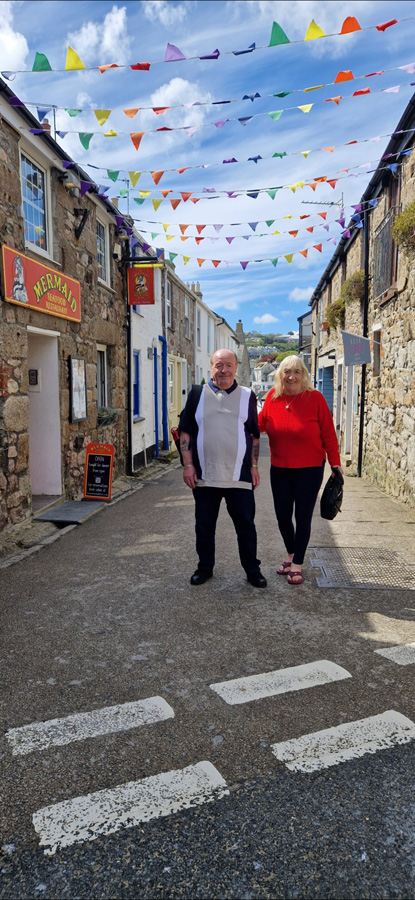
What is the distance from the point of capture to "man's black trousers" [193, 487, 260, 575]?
14.3 feet

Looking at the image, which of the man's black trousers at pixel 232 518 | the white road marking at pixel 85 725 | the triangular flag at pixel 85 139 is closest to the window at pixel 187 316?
the triangular flag at pixel 85 139

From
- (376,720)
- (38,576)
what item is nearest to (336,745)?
(376,720)

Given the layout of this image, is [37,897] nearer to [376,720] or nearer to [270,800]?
[270,800]

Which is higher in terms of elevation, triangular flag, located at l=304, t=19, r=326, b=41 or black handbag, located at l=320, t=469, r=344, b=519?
triangular flag, located at l=304, t=19, r=326, b=41

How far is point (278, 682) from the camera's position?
9.51ft

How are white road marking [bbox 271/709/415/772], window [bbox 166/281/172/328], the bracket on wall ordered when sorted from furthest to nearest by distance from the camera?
window [bbox 166/281/172/328] < the bracket on wall < white road marking [bbox 271/709/415/772]

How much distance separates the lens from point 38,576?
188 inches

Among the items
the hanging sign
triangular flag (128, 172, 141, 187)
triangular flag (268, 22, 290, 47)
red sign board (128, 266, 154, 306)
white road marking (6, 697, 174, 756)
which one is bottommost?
white road marking (6, 697, 174, 756)

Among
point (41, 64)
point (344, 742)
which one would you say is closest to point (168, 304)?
point (41, 64)

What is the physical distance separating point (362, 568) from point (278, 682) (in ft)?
6.90

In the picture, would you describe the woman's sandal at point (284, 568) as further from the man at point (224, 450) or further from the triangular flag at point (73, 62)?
the triangular flag at point (73, 62)

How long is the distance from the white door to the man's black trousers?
3628 millimetres

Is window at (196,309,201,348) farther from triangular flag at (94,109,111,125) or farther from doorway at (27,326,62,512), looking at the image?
triangular flag at (94,109,111,125)

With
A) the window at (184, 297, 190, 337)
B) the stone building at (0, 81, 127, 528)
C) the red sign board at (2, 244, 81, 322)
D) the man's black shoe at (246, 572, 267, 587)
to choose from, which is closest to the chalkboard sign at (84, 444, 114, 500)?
the stone building at (0, 81, 127, 528)
